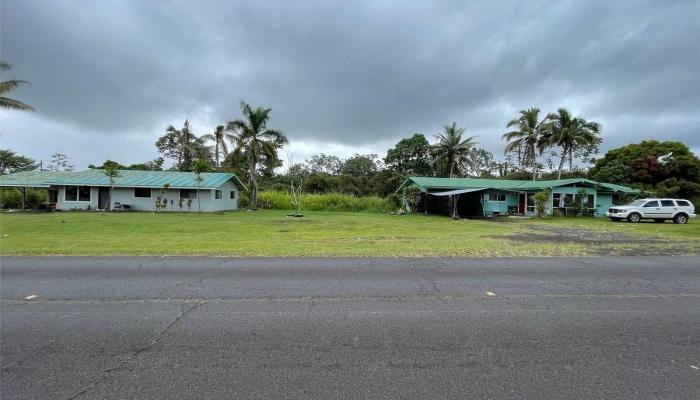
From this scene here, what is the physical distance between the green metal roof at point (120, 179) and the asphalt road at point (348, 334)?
2754 centimetres

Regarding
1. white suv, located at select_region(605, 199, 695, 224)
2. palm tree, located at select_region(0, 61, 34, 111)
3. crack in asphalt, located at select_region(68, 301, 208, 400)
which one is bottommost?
crack in asphalt, located at select_region(68, 301, 208, 400)

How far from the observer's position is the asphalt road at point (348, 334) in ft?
10.00

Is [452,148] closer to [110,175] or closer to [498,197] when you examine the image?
[498,197]

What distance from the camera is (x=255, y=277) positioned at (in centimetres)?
692

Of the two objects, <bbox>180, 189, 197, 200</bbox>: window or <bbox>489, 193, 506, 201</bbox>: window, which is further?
<bbox>489, 193, 506, 201</bbox>: window

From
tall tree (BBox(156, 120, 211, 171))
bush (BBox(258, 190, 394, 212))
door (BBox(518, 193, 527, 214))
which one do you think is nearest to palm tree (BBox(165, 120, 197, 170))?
tall tree (BBox(156, 120, 211, 171))

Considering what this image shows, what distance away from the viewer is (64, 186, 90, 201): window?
3269cm

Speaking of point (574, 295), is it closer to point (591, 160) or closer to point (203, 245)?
point (203, 245)

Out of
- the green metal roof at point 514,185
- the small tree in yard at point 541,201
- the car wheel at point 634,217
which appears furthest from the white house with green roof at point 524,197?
the car wheel at point 634,217

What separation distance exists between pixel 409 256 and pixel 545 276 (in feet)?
10.5

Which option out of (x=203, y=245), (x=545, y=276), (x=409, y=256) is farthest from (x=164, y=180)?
(x=545, y=276)

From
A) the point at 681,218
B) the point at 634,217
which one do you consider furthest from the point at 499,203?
the point at 681,218

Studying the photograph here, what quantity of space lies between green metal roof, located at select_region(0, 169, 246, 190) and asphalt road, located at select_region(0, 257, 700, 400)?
90.4 ft

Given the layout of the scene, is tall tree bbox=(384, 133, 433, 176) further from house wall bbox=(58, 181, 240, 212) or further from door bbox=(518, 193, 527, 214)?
house wall bbox=(58, 181, 240, 212)
